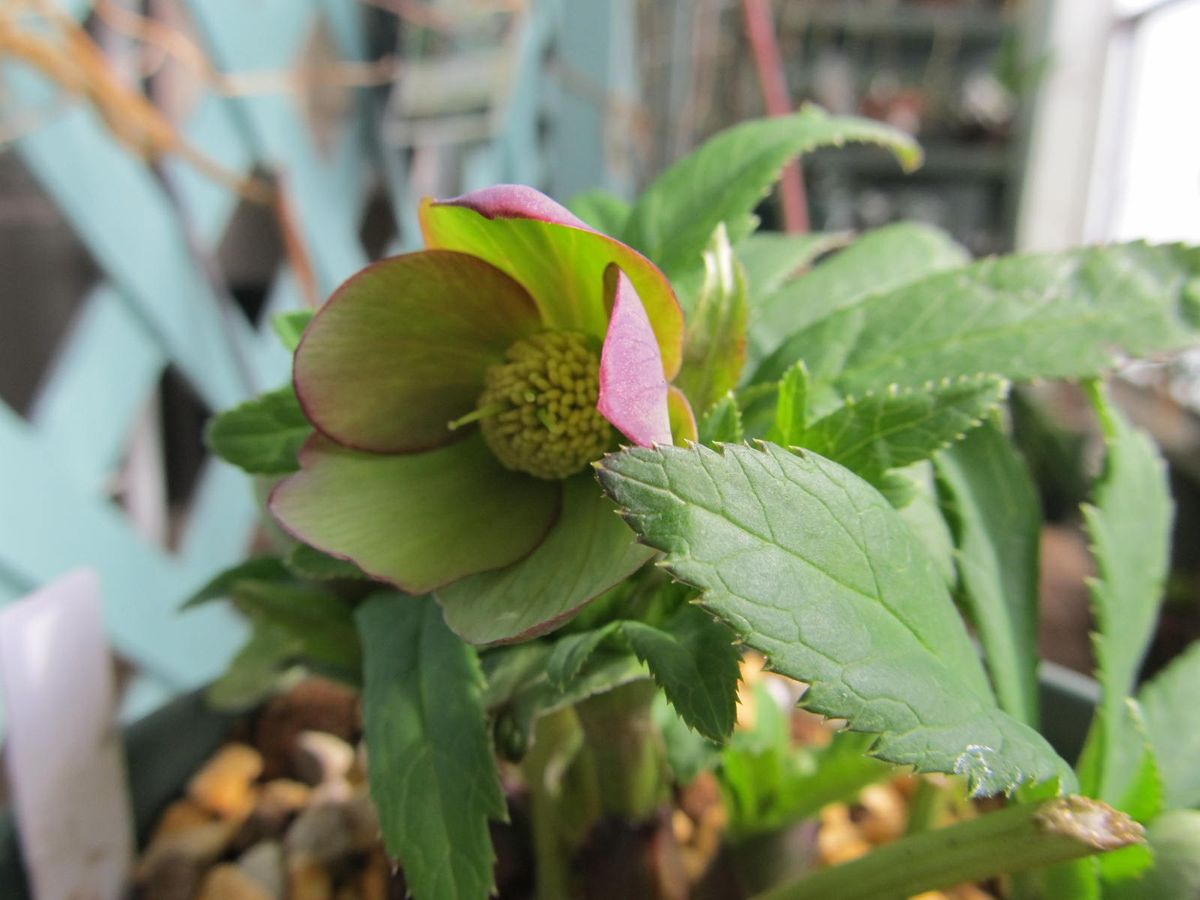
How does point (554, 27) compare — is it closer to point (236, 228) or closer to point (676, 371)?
point (236, 228)

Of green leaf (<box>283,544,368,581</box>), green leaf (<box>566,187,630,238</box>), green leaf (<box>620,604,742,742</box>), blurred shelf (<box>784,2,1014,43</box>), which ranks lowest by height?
green leaf (<box>620,604,742,742</box>)

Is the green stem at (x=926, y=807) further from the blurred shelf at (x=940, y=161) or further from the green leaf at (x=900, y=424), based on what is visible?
the blurred shelf at (x=940, y=161)

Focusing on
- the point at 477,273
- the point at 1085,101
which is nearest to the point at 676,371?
the point at 477,273

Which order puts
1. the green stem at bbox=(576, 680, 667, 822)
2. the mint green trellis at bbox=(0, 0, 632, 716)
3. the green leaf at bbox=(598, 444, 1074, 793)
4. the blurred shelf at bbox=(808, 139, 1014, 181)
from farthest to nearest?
the blurred shelf at bbox=(808, 139, 1014, 181) < the mint green trellis at bbox=(0, 0, 632, 716) < the green stem at bbox=(576, 680, 667, 822) < the green leaf at bbox=(598, 444, 1074, 793)

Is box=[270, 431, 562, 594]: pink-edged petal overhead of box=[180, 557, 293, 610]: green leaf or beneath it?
overhead

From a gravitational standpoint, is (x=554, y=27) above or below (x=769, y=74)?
above

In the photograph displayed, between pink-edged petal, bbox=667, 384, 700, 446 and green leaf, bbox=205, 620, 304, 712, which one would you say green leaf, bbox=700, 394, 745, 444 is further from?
green leaf, bbox=205, 620, 304, 712

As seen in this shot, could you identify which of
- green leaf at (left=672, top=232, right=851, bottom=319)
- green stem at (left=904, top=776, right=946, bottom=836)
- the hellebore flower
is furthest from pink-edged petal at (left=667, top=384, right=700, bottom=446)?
green stem at (left=904, top=776, right=946, bottom=836)
